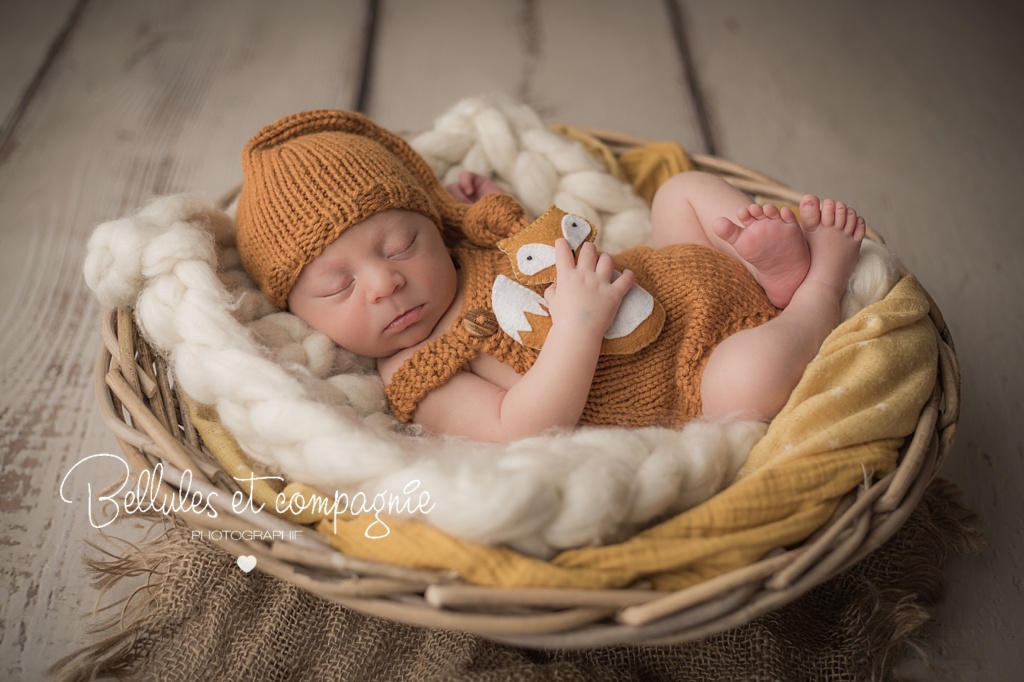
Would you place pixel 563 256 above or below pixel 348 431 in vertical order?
above

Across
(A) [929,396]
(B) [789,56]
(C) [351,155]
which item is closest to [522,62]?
(B) [789,56]

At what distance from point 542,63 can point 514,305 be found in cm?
132

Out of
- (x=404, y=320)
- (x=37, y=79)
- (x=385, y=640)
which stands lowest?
(x=385, y=640)

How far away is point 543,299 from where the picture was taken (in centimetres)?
127

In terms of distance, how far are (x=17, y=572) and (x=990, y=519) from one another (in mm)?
1634

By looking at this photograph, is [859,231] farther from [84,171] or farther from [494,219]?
[84,171]

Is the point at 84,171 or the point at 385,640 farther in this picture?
the point at 84,171

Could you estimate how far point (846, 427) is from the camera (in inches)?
40.6

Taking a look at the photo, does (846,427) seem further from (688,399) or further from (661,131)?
(661,131)

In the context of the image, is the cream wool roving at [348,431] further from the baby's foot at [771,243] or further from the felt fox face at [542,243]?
the felt fox face at [542,243]

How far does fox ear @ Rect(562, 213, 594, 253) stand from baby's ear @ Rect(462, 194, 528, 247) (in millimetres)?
139

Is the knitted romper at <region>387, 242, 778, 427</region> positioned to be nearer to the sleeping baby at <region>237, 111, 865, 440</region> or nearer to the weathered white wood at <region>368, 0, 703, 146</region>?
the sleeping baby at <region>237, 111, 865, 440</region>

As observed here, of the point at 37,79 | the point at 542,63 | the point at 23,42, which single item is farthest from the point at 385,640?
the point at 23,42

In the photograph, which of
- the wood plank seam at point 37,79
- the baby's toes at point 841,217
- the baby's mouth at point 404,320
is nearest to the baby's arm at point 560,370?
the baby's mouth at point 404,320
